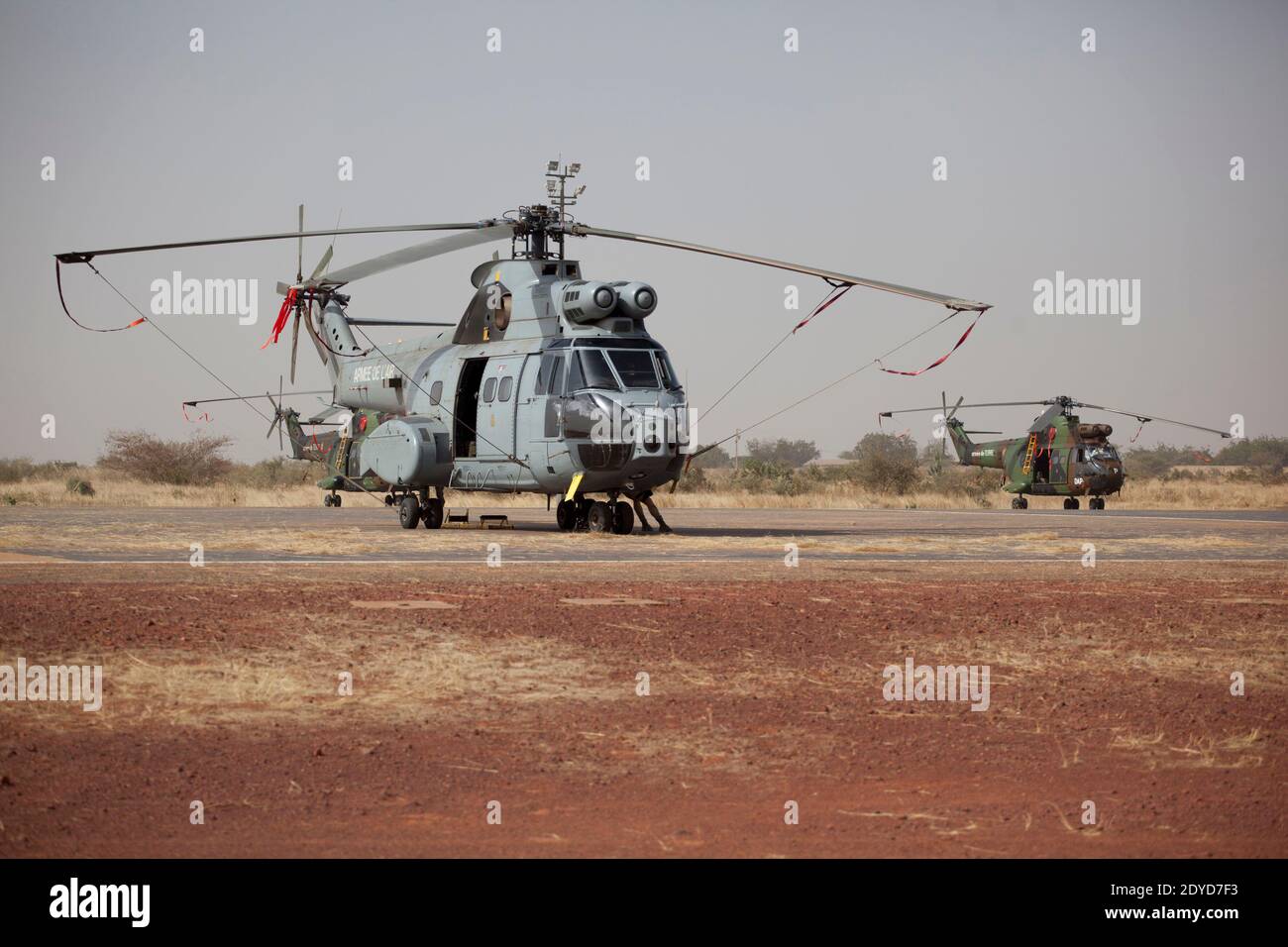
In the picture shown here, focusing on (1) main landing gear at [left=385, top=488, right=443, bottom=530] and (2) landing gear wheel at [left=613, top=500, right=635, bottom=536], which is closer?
(2) landing gear wheel at [left=613, top=500, right=635, bottom=536]

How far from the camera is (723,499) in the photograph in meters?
51.7

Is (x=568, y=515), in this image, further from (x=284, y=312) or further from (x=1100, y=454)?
(x=1100, y=454)

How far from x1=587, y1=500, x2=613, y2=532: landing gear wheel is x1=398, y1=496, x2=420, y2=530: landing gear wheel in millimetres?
4455

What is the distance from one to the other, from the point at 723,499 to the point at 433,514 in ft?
78.3

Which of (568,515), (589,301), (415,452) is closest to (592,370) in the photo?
(589,301)

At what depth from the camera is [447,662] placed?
10.7m

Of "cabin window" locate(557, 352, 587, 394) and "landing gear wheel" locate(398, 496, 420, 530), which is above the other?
"cabin window" locate(557, 352, 587, 394)

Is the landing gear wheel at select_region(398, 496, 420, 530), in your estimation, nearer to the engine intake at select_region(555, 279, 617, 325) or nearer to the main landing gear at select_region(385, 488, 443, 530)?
the main landing gear at select_region(385, 488, 443, 530)

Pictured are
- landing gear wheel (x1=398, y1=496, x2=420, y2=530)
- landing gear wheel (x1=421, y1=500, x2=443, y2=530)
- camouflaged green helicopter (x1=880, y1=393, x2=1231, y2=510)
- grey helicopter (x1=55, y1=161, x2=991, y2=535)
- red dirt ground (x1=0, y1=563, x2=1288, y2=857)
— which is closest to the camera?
red dirt ground (x1=0, y1=563, x2=1288, y2=857)

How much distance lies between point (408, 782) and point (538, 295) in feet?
64.4

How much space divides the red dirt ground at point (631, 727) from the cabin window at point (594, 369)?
936cm

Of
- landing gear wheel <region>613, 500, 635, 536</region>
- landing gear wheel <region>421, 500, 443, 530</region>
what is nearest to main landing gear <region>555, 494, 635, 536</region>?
landing gear wheel <region>613, 500, 635, 536</region>

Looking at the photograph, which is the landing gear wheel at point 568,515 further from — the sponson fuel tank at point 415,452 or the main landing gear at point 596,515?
the sponson fuel tank at point 415,452

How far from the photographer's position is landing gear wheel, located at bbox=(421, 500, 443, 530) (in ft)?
95.1
